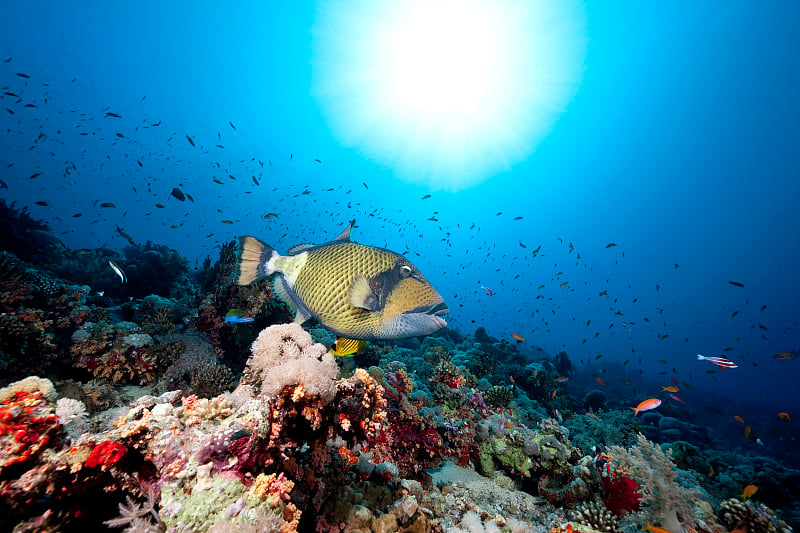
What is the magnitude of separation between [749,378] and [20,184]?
195m

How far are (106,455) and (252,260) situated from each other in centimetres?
125

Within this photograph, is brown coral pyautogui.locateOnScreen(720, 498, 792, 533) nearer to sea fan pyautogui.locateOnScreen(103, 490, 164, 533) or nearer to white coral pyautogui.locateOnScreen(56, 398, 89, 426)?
sea fan pyautogui.locateOnScreen(103, 490, 164, 533)

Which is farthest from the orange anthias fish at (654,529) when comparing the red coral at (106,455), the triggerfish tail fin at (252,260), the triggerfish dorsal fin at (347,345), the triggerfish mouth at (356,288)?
the red coral at (106,455)

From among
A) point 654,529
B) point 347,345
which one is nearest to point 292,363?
point 347,345

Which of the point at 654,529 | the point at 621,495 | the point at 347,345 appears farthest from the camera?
the point at 621,495

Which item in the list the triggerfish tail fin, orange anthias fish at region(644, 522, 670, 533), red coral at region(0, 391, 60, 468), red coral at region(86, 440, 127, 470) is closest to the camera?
red coral at region(0, 391, 60, 468)

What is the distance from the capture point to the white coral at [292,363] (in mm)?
1909

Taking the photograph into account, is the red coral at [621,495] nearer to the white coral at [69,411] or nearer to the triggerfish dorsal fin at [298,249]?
the triggerfish dorsal fin at [298,249]

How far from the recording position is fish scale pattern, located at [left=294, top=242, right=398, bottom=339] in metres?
1.96

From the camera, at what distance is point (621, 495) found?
12.9 feet

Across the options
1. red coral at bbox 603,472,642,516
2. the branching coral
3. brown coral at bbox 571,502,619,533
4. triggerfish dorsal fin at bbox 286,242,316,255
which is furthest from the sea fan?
red coral at bbox 603,472,642,516

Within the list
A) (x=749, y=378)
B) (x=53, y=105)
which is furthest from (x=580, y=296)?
(x=53, y=105)

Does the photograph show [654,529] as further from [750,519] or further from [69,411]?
[69,411]

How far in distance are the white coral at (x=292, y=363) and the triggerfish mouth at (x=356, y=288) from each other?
10.5 inches
